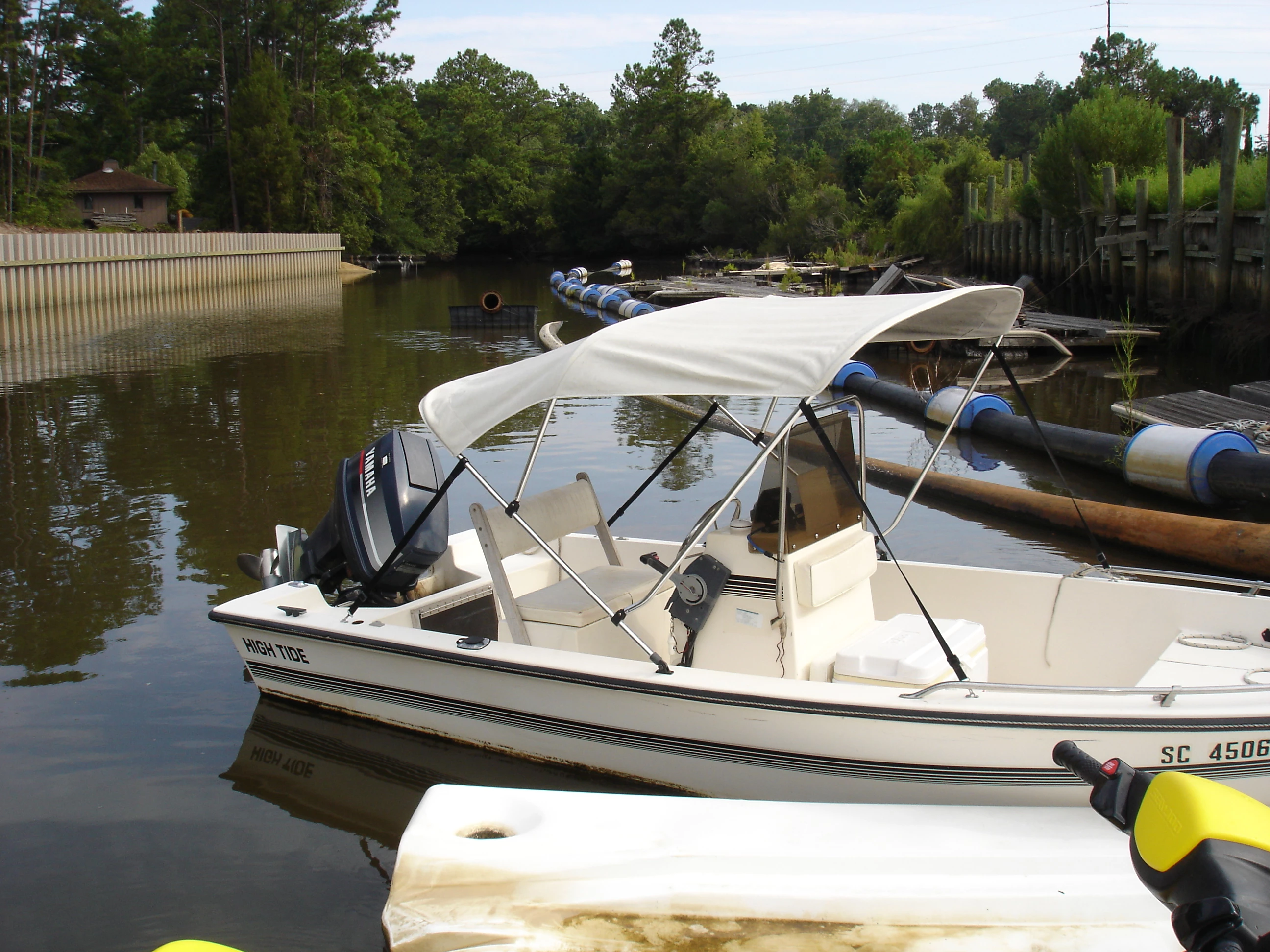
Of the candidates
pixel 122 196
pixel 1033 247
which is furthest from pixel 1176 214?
pixel 122 196

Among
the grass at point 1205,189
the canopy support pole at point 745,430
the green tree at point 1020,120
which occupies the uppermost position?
the green tree at point 1020,120

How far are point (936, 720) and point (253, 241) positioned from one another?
5110 cm

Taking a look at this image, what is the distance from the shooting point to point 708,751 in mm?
4895

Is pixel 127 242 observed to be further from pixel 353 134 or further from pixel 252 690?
pixel 252 690

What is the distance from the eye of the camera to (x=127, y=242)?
3894 cm

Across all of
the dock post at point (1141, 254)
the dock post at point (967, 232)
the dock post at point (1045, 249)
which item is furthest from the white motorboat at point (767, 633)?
the dock post at point (967, 232)

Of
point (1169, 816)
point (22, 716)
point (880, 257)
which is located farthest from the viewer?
point (880, 257)

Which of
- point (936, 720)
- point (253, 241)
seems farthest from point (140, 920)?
point (253, 241)

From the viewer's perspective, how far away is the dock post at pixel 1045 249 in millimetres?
24375

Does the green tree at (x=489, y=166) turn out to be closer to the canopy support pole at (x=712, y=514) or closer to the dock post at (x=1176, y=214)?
the dock post at (x=1176, y=214)

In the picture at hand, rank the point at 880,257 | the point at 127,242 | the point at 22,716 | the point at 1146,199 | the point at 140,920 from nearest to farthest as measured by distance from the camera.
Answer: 1. the point at 140,920
2. the point at 22,716
3. the point at 1146,199
4. the point at 880,257
5. the point at 127,242

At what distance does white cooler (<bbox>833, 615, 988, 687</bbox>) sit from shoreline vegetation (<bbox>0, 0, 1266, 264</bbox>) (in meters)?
28.8

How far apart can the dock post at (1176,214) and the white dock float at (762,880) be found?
16.7m

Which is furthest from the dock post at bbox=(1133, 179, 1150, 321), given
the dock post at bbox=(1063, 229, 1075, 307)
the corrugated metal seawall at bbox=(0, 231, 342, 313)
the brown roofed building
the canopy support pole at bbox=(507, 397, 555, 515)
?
the brown roofed building
